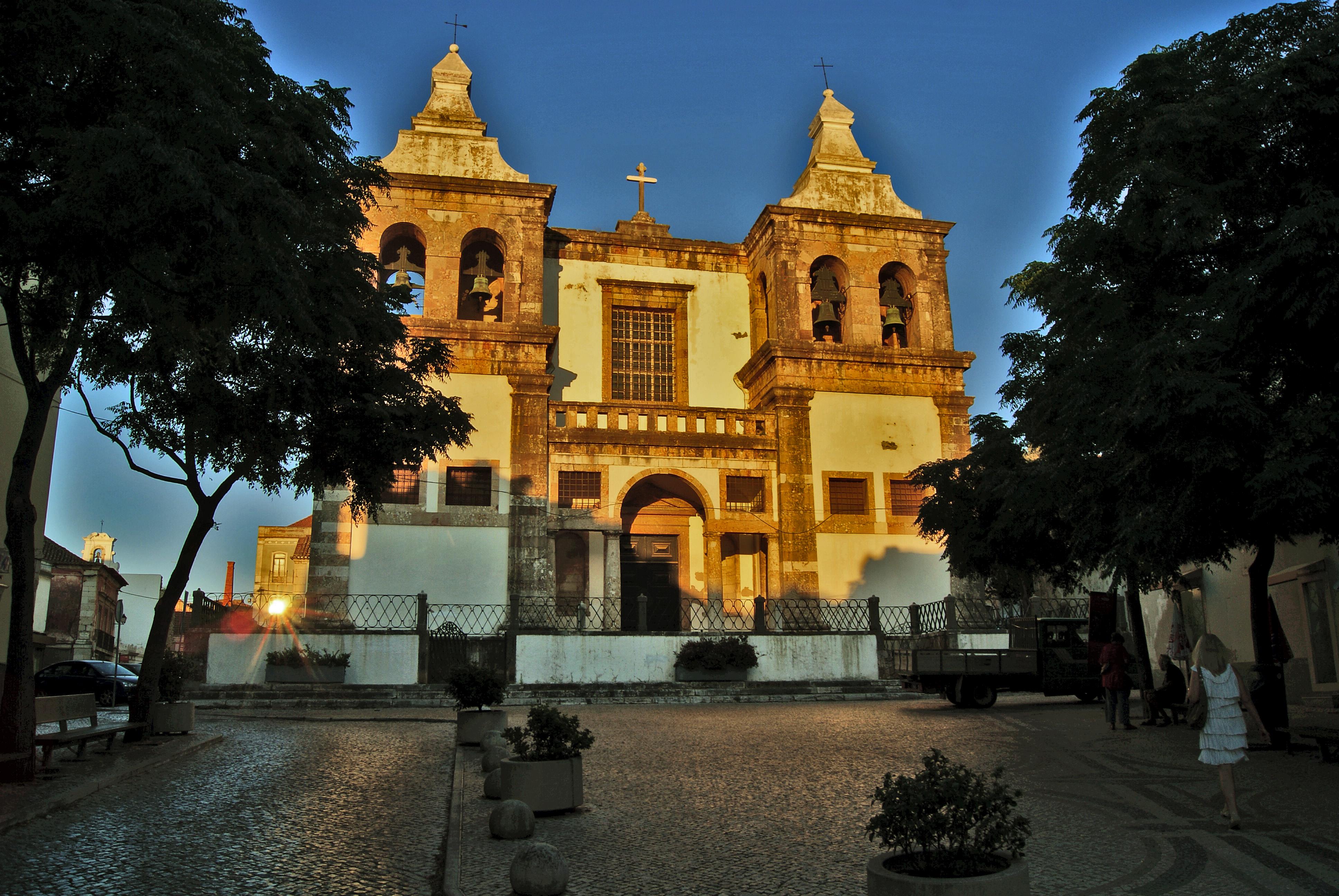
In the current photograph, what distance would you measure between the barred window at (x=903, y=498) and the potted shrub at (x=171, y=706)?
1710 centimetres

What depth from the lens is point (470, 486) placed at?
24.3m

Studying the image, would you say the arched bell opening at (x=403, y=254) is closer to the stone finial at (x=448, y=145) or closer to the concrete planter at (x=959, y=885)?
the stone finial at (x=448, y=145)

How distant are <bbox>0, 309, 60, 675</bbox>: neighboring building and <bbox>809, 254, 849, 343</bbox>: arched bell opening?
18.0 metres

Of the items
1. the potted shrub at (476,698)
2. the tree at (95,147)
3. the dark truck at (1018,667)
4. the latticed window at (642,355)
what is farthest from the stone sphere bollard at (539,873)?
the latticed window at (642,355)

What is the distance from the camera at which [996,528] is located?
669 inches

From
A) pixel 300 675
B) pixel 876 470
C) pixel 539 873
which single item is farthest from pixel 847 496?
Result: pixel 539 873

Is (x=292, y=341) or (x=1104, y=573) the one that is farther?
(x=1104, y=573)

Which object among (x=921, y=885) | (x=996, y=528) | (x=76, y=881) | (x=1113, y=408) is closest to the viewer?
(x=921, y=885)

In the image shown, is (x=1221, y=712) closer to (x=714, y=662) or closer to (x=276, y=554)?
(x=714, y=662)

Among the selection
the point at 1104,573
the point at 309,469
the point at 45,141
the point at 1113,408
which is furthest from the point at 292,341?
the point at 1104,573

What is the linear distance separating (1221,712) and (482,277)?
2142 cm

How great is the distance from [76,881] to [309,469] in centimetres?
837

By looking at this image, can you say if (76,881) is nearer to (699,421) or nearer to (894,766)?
(894,766)

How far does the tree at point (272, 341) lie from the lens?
866 centimetres
